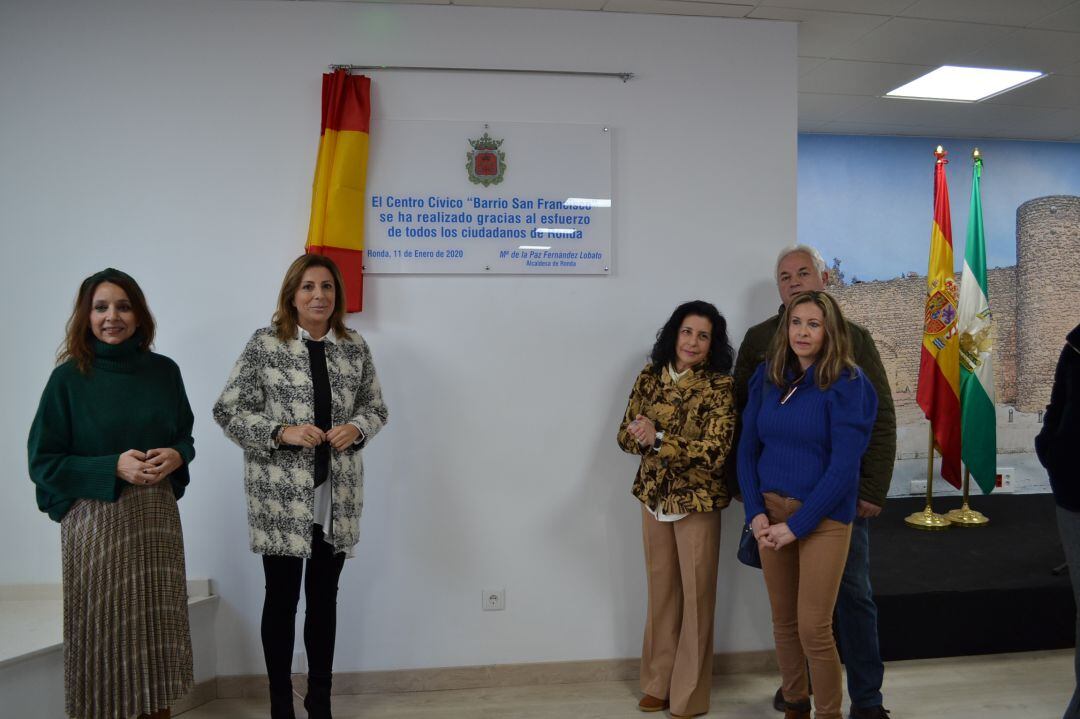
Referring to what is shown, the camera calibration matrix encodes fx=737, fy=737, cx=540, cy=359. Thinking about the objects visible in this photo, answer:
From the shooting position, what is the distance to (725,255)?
10.5ft

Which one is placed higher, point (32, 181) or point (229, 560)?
point (32, 181)

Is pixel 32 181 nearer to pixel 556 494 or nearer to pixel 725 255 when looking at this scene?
pixel 556 494

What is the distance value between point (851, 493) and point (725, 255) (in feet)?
4.09

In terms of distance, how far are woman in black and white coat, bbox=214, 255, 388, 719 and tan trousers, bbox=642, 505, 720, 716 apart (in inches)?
44.9

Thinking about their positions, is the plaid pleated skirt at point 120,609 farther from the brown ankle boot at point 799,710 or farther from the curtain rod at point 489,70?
the brown ankle boot at point 799,710

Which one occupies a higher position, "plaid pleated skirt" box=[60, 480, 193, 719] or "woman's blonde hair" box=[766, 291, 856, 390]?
"woman's blonde hair" box=[766, 291, 856, 390]

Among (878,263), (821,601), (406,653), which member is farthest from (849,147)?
(406,653)

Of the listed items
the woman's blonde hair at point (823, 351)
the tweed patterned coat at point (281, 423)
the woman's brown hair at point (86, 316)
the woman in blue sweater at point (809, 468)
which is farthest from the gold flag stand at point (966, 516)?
the woman's brown hair at point (86, 316)

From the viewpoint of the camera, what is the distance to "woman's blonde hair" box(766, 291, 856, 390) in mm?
2359

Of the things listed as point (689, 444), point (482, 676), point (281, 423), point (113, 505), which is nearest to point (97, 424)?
point (113, 505)

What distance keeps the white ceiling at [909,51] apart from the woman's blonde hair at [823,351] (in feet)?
4.61

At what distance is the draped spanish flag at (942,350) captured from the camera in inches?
179

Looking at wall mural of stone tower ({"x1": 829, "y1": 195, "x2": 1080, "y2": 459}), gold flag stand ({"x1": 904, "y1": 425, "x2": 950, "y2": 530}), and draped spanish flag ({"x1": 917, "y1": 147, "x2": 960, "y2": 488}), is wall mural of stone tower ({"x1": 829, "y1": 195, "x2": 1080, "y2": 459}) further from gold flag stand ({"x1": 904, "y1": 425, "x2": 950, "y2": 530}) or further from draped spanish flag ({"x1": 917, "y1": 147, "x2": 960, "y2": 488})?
gold flag stand ({"x1": 904, "y1": 425, "x2": 950, "y2": 530})

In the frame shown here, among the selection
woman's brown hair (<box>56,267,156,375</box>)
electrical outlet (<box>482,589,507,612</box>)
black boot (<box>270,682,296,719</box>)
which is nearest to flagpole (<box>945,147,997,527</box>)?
electrical outlet (<box>482,589,507,612</box>)
